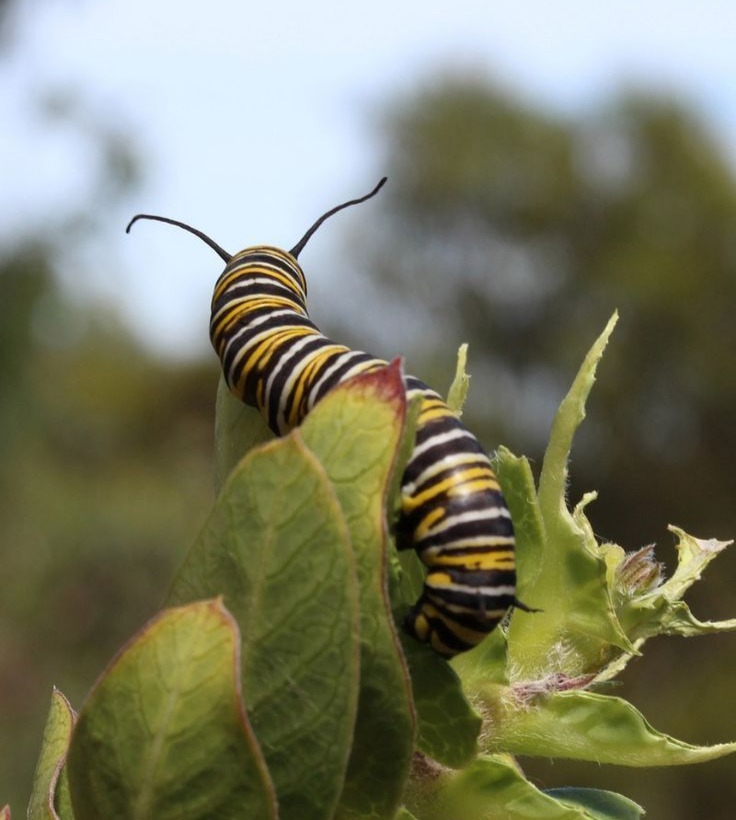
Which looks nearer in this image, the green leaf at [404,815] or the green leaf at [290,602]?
the green leaf at [290,602]

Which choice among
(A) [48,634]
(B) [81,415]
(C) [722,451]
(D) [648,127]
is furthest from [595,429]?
(A) [48,634]

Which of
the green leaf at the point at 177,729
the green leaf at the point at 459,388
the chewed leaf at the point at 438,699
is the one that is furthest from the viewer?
the green leaf at the point at 459,388

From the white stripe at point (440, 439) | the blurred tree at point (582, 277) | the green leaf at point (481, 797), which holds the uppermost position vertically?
the white stripe at point (440, 439)

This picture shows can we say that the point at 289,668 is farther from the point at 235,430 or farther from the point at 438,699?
the point at 235,430

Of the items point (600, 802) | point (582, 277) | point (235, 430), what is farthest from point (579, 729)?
point (582, 277)

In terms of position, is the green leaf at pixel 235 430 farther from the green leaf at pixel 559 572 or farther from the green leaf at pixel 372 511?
the green leaf at pixel 372 511

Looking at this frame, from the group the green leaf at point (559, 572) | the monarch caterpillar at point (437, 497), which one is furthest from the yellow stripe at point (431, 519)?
the green leaf at point (559, 572)

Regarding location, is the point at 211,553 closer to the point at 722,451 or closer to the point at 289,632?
the point at 289,632
